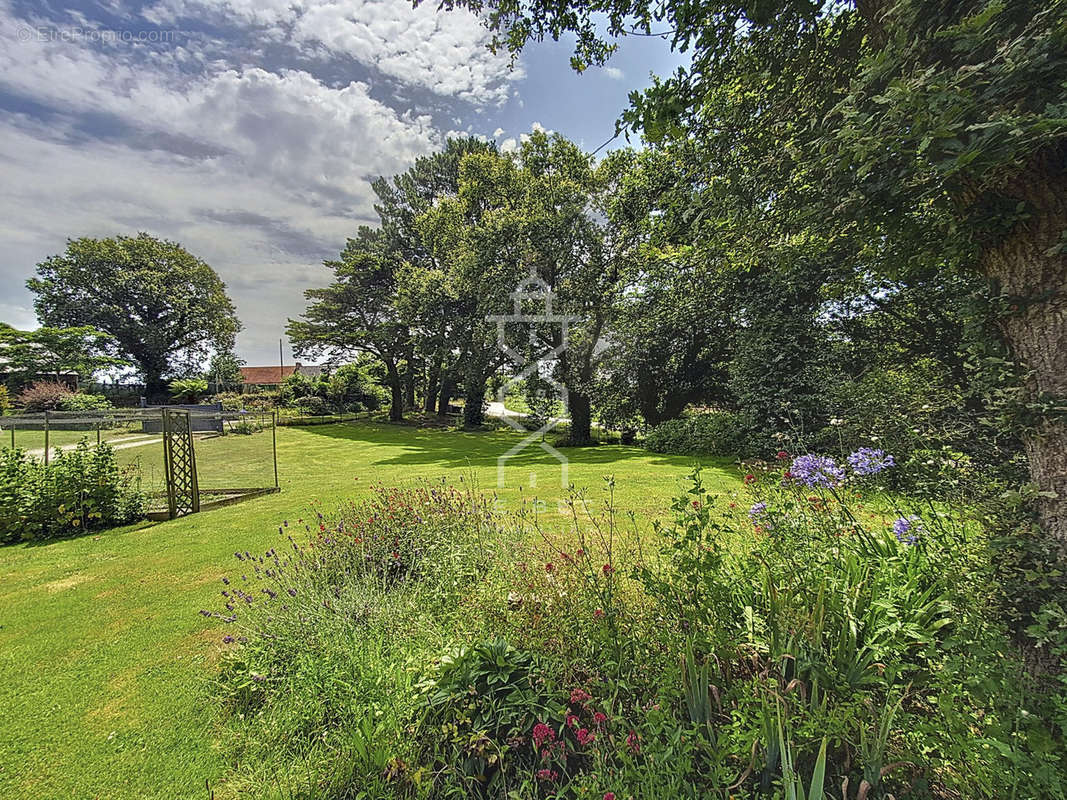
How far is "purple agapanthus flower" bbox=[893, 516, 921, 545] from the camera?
224 centimetres

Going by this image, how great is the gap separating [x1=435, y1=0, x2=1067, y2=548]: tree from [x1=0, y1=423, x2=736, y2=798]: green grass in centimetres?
309

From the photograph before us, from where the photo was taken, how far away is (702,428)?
38.2 ft

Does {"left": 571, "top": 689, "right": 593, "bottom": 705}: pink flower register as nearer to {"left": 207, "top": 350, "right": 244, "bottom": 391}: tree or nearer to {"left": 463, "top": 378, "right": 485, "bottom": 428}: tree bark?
{"left": 463, "top": 378, "right": 485, "bottom": 428}: tree bark

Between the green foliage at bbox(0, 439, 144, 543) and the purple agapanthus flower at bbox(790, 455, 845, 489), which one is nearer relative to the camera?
the purple agapanthus flower at bbox(790, 455, 845, 489)

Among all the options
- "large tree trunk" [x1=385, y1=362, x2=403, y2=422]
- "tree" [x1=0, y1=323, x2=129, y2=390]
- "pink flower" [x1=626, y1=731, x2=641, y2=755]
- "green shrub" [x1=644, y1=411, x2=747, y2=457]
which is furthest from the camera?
"large tree trunk" [x1=385, y1=362, x2=403, y2=422]

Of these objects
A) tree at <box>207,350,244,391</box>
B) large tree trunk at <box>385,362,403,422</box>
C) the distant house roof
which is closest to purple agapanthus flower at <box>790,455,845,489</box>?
large tree trunk at <box>385,362,403,422</box>

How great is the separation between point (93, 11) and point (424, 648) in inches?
301

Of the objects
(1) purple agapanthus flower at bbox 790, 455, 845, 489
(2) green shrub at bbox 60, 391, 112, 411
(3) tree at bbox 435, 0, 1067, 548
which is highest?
(3) tree at bbox 435, 0, 1067, 548

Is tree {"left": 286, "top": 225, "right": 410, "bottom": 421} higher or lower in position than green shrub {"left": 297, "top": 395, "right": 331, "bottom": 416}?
higher

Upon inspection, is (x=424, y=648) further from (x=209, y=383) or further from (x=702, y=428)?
(x=209, y=383)

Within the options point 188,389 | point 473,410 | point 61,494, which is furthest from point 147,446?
point 188,389

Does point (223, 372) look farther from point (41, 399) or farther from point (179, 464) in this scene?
point (179, 464)

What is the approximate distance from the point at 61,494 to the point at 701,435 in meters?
13.3

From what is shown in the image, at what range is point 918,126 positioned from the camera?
1.56 metres
